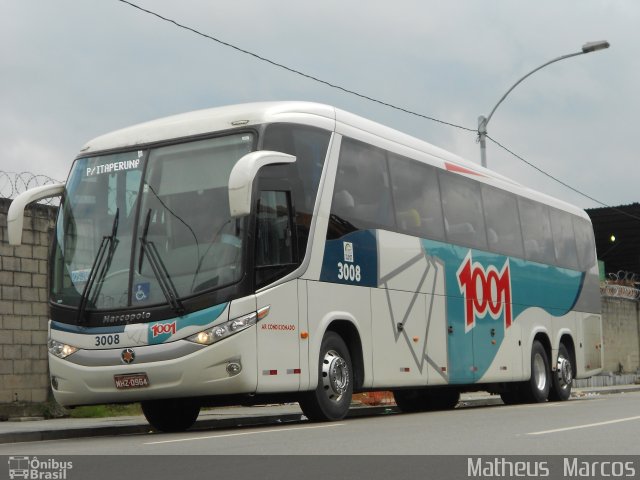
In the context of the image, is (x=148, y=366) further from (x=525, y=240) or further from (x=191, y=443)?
(x=525, y=240)

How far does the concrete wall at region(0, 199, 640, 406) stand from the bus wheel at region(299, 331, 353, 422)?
18.4 ft

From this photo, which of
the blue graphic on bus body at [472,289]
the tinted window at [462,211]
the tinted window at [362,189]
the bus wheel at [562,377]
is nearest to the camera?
the tinted window at [362,189]

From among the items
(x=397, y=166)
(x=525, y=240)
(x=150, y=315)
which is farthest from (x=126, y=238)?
(x=525, y=240)

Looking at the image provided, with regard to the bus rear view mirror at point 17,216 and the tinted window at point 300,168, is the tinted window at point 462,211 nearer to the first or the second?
the tinted window at point 300,168

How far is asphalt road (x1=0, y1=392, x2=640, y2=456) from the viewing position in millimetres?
9891

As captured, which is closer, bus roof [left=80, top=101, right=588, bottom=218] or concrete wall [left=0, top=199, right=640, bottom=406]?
bus roof [left=80, top=101, right=588, bottom=218]

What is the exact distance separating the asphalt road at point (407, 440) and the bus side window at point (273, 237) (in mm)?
1828

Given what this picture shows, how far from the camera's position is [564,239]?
78.4 ft

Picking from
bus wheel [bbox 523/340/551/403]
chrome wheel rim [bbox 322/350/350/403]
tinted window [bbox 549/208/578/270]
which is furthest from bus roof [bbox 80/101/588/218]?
tinted window [bbox 549/208/578/270]

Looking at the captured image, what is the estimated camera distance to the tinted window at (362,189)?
14.9 m

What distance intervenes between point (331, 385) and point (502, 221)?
7.28 metres

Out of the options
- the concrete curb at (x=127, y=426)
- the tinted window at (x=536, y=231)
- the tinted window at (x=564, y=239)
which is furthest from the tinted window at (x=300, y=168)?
the tinted window at (x=564, y=239)

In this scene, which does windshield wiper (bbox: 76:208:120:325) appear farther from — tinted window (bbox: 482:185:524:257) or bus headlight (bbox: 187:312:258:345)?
tinted window (bbox: 482:185:524:257)

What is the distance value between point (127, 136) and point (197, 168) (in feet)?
4.32
